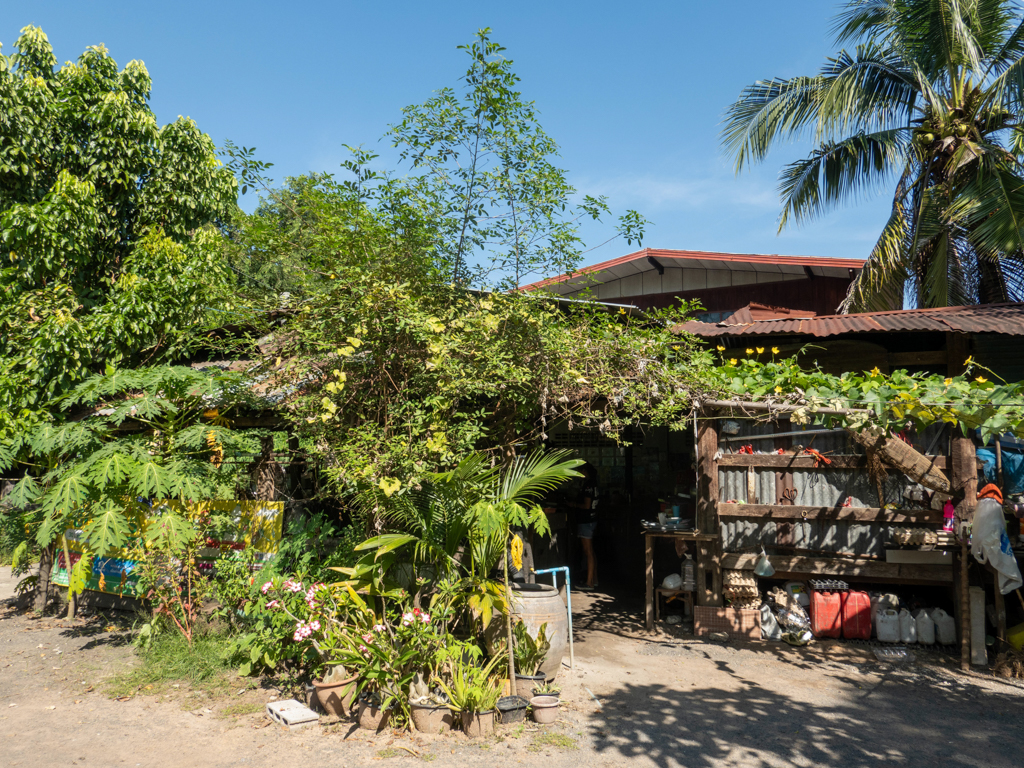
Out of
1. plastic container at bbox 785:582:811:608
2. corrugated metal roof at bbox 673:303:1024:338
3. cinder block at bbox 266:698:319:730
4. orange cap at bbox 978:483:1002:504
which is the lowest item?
cinder block at bbox 266:698:319:730

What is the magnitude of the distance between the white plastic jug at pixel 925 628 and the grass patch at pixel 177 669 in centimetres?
653

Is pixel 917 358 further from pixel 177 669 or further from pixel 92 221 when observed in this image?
pixel 92 221

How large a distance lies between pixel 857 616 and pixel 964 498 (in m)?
1.59

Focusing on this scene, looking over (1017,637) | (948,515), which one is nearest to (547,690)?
(948,515)

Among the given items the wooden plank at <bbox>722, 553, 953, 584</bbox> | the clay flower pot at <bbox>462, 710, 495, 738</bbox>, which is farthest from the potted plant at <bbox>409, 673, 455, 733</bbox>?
the wooden plank at <bbox>722, 553, 953, 584</bbox>

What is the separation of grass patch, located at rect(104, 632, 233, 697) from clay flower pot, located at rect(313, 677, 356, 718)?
1.14 m

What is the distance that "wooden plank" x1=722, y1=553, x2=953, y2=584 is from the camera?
6.41 metres

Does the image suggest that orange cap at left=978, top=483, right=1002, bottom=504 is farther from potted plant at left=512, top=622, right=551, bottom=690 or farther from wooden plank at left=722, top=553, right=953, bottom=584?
potted plant at left=512, top=622, right=551, bottom=690

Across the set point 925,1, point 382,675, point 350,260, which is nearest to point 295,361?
point 350,260

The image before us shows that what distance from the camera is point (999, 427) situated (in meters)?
4.84

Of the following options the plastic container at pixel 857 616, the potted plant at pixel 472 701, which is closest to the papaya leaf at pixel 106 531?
the potted plant at pixel 472 701

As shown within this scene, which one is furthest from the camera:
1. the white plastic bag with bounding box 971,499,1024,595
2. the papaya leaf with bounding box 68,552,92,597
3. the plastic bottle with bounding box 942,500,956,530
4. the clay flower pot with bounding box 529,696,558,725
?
the papaya leaf with bounding box 68,552,92,597

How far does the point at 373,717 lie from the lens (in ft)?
15.4

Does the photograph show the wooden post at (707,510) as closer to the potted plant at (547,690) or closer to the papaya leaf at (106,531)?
the potted plant at (547,690)
